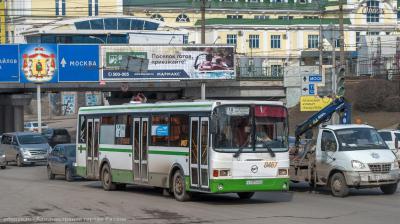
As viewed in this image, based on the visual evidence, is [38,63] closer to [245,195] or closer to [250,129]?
[245,195]

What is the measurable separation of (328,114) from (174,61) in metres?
45.5

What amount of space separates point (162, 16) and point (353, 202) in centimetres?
10738

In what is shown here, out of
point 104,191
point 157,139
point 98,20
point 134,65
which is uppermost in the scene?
point 98,20

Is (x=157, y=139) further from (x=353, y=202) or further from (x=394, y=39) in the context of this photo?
(x=394, y=39)

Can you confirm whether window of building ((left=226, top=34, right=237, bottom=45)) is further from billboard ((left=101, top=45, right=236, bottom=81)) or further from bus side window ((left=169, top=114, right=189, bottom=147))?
bus side window ((left=169, top=114, right=189, bottom=147))

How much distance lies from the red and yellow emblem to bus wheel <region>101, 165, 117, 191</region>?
1588 inches

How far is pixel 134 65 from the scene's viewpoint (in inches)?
2741

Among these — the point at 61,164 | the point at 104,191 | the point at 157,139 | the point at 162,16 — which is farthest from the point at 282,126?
the point at 162,16

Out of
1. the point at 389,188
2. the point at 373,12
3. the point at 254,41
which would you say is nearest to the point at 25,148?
the point at 389,188

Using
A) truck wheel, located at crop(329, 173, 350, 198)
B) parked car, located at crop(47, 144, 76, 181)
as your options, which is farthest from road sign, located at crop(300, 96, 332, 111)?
truck wheel, located at crop(329, 173, 350, 198)

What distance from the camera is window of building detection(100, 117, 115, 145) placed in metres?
25.8

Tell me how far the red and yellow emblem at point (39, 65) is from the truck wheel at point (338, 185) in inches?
1805

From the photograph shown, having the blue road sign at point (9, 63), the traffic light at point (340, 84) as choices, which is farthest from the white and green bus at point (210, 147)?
the blue road sign at point (9, 63)

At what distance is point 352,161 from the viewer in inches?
860
